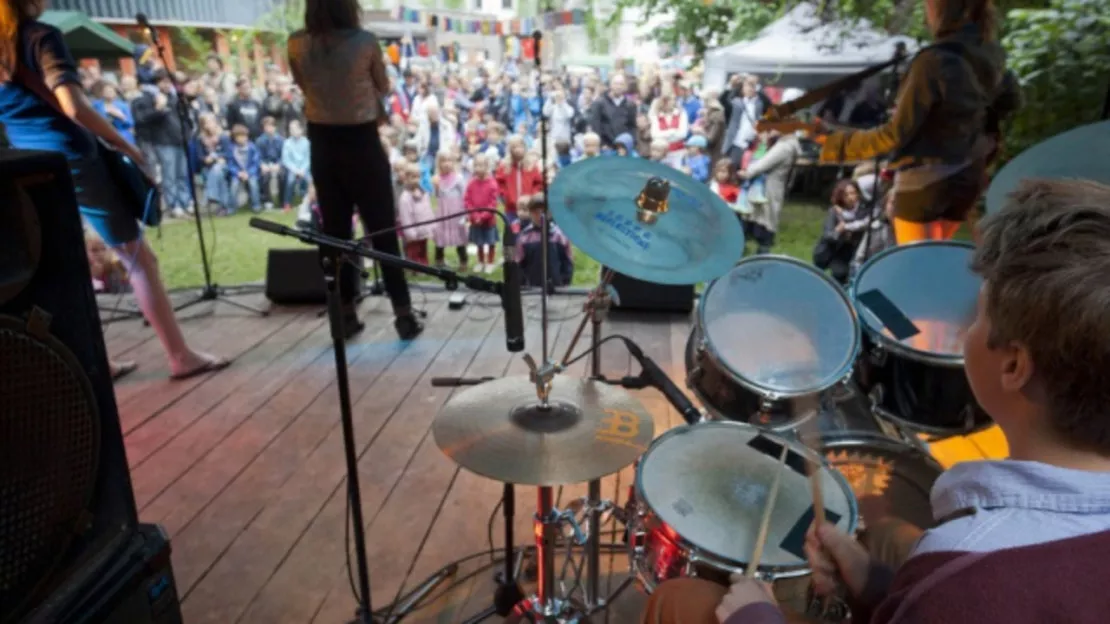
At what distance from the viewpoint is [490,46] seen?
31.4ft

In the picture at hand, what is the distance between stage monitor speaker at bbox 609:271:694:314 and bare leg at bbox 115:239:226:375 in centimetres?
205

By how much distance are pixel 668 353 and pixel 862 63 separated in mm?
4246

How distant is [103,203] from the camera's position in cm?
252

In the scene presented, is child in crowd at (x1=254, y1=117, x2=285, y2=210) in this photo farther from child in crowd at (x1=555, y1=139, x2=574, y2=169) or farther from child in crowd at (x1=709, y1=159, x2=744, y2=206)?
child in crowd at (x1=709, y1=159, x2=744, y2=206)

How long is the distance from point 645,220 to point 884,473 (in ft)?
2.60

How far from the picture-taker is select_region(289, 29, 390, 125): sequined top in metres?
2.91

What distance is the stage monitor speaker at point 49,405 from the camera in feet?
2.74

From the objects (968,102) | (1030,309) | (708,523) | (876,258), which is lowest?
(708,523)

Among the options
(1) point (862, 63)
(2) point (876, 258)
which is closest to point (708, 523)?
(2) point (876, 258)

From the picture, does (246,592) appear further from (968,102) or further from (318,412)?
(968,102)

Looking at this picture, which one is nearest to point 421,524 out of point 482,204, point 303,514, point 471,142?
point 303,514

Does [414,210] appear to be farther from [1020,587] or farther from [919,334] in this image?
[1020,587]

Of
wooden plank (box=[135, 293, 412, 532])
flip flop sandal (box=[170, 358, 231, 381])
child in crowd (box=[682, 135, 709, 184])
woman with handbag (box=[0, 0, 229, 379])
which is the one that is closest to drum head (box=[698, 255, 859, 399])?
wooden plank (box=[135, 293, 412, 532])

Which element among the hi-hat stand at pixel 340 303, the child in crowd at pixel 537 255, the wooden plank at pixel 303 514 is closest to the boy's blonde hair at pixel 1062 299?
the hi-hat stand at pixel 340 303
